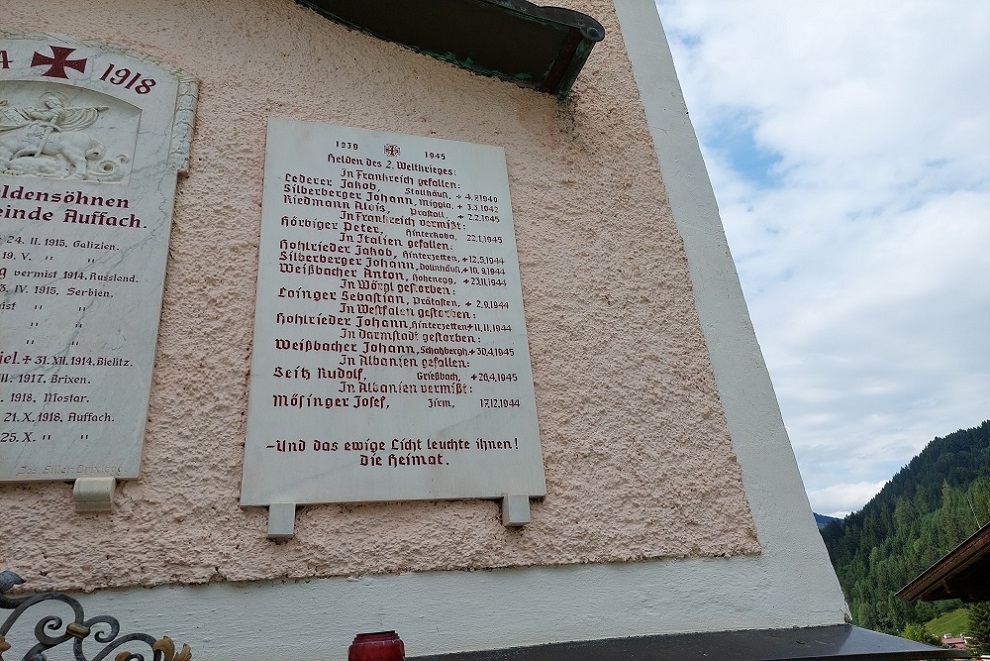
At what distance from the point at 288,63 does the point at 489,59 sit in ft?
3.89

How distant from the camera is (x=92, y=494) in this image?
217 centimetres

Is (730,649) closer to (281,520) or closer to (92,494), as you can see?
(281,520)

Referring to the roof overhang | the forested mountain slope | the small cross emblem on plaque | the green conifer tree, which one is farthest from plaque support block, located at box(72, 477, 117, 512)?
the forested mountain slope

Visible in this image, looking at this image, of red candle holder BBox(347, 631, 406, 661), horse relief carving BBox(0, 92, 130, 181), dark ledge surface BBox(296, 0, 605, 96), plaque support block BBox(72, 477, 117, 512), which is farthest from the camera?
dark ledge surface BBox(296, 0, 605, 96)

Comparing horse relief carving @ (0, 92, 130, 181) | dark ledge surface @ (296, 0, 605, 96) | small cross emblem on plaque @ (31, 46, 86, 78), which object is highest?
dark ledge surface @ (296, 0, 605, 96)

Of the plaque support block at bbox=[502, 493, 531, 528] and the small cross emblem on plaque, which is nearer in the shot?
the plaque support block at bbox=[502, 493, 531, 528]

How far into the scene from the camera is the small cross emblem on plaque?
2949mm

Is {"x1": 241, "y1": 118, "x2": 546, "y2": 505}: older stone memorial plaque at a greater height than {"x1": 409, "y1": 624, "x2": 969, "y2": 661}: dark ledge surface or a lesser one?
greater

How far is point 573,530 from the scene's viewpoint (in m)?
2.65

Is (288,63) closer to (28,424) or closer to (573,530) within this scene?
(28,424)

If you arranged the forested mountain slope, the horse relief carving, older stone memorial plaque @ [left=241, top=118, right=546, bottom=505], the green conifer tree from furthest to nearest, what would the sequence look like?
the forested mountain slope < the green conifer tree < the horse relief carving < older stone memorial plaque @ [left=241, top=118, right=546, bottom=505]

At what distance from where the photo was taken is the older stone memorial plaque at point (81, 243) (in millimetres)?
2271

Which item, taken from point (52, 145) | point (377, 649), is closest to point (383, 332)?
point (377, 649)

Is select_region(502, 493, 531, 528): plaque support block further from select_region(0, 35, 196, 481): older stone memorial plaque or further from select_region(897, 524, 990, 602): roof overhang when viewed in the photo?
select_region(897, 524, 990, 602): roof overhang
